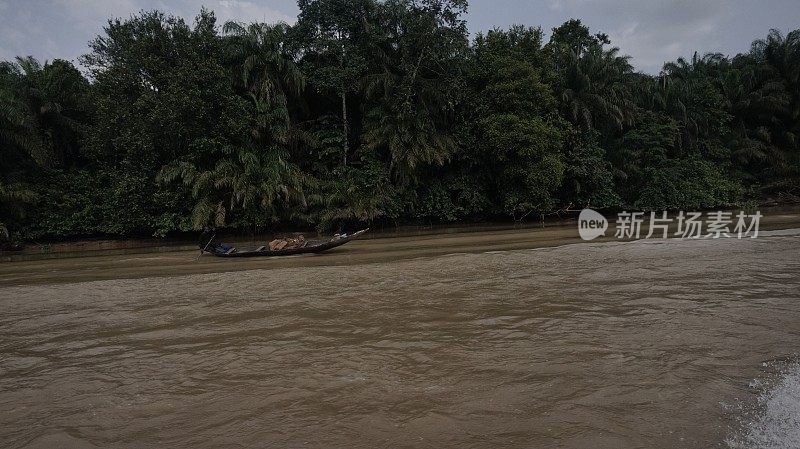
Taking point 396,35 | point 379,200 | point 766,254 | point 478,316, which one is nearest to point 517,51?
point 396,35

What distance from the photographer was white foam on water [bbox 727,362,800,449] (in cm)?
254

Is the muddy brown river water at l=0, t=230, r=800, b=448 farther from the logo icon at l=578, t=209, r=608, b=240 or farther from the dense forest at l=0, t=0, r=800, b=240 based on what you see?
the logo icon at l=578, t=209, r=608, b=240

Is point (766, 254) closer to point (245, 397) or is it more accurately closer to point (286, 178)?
point (245, 397)

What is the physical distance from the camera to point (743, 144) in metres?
28.5

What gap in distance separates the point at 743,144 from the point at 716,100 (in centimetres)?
363

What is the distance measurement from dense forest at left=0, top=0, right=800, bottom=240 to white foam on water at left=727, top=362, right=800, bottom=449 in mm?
16128

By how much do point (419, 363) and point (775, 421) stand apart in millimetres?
2548

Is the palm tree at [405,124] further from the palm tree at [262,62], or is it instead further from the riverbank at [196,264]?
the riverbank at [196,264]

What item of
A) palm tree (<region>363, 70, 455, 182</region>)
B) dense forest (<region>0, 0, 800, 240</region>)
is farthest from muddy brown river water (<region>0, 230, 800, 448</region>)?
palm tree (<region>363, 70, 455, 182</region>)

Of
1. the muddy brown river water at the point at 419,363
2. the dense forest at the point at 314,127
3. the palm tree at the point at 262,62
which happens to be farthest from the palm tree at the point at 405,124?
the muddy brown river water at the point at 419,363

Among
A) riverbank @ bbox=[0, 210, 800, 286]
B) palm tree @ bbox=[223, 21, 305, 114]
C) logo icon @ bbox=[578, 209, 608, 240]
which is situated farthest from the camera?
logo icon @ bbox=[578, 209, 608, 240]

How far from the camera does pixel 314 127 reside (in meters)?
21.3

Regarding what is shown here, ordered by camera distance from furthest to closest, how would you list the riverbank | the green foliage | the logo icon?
the green foliage → the logo icon → the riverbank

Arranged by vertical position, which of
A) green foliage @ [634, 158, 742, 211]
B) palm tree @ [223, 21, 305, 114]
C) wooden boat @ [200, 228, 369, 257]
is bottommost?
wooden boat @ [200, 228, 369, 257]
